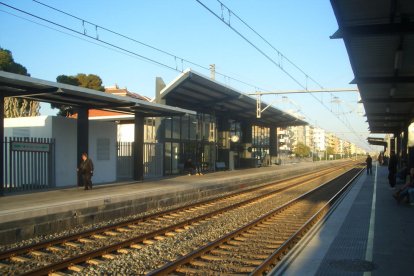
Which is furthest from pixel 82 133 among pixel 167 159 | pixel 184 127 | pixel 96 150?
pixel 184 127

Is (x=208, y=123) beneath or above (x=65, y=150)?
above

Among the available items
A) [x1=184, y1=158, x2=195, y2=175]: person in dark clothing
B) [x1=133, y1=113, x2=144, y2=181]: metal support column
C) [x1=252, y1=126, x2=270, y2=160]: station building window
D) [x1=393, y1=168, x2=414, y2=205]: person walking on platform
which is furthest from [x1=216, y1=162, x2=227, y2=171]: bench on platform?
[x1=393, y1=168, x2=414, y2=205]: person walking on platform

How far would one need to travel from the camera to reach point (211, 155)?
37.3m

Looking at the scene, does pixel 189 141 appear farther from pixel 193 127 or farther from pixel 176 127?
pixel 176 127

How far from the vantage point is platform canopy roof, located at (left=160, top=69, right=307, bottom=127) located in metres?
27.6

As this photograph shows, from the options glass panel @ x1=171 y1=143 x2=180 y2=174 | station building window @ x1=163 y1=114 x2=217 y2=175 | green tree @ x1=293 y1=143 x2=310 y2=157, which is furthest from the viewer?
green tree @ x1=293 y1=143 x2=310 y2=157

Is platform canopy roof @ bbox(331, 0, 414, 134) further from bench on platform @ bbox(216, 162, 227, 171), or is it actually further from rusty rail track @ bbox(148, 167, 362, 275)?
bench on platform @ bbox(216, 162, 227, 171)

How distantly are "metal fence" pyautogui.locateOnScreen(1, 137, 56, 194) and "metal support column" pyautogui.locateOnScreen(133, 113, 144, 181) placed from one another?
5.09 meters

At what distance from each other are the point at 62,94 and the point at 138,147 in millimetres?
7277

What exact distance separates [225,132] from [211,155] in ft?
11.9

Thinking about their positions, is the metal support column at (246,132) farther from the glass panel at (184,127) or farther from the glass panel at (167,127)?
the glass panel at (167,127)

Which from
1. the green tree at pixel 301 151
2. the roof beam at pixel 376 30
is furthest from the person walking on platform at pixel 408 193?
the green tree at pixel 301 151

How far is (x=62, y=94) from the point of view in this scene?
16.5m

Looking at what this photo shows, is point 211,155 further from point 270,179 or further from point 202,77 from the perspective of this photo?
point 202,77
